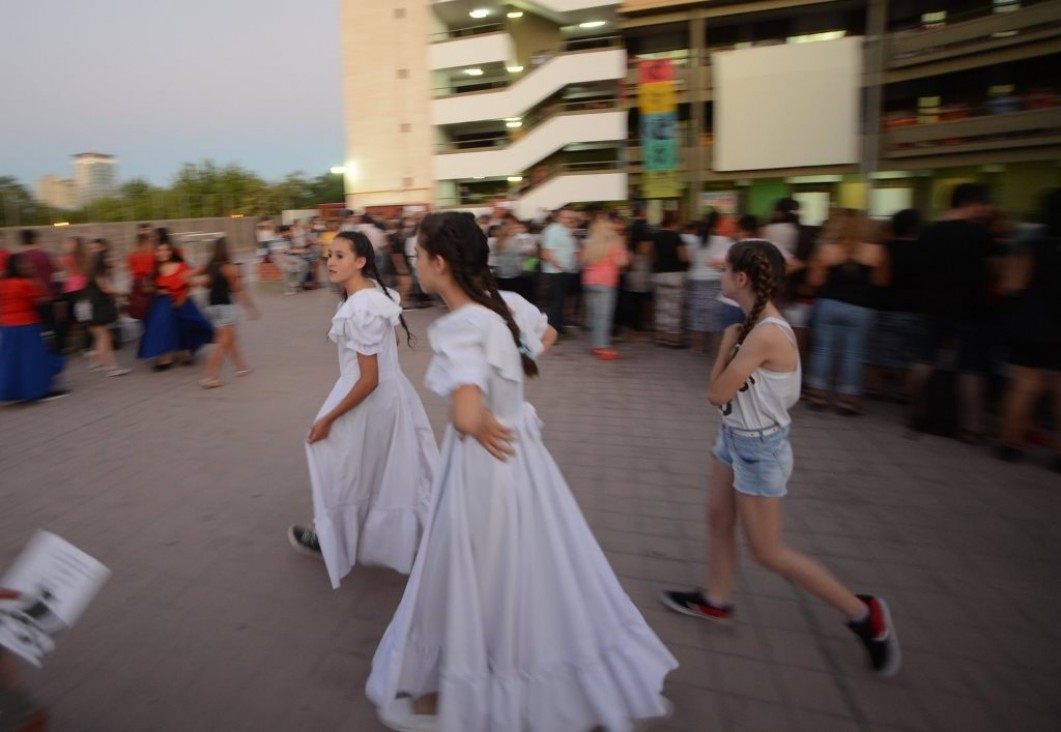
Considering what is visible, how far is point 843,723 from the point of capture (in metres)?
2.41

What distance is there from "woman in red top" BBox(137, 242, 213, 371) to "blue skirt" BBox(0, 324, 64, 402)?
136 centimetres

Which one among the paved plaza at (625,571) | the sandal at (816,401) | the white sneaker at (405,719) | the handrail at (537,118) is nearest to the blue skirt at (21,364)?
the paved plaza at (625,571)

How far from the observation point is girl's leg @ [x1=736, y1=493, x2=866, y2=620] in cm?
260

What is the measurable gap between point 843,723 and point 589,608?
3.38ft

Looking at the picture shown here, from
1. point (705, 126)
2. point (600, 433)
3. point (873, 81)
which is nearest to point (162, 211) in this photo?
point (705, 126)

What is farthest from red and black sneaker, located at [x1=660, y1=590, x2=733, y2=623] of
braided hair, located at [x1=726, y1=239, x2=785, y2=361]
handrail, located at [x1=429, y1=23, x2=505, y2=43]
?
handrail, located at [x1=429, y1=23, x2=505, y2=43]

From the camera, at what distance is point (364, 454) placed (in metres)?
3.43

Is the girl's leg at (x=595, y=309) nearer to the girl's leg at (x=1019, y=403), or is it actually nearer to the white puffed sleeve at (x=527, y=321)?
the girl's leg at (x=1019, y=403)

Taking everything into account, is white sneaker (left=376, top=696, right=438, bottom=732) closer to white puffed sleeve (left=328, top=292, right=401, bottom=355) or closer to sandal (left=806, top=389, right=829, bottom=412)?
white puffed sleeve (left=328, top=292, right=401, bottom=355)

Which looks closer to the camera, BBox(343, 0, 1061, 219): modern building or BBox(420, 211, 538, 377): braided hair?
BBox(420, 211, 538, 377): braided hair

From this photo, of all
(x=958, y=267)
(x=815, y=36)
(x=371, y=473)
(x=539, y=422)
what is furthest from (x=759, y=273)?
(x=815, y=36)

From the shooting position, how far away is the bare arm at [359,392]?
10.5 feet

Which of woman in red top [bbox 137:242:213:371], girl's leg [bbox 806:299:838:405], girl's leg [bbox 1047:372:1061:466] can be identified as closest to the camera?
girl's leg [bbox 1047:372:1061:466]

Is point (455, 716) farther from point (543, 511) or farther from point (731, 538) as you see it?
point (731, 538)
